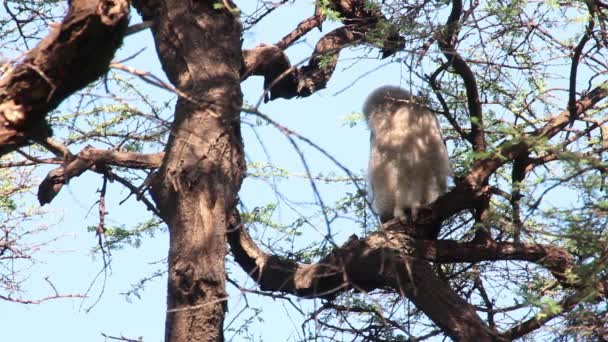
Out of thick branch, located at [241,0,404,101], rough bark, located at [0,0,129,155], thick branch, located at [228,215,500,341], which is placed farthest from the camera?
thick branch, located at [241,0,404,101]

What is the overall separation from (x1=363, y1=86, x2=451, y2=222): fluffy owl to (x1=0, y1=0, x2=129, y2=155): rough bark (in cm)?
324

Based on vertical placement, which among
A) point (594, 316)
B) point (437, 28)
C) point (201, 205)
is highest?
point (437, 28)

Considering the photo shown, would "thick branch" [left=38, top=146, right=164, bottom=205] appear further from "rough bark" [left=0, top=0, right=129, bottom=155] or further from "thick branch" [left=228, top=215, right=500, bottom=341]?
"rough bark" [left=0, top=0, right=129, bottom=155]

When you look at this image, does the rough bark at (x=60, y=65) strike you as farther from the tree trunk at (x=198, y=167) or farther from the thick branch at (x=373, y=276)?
the thick branch at (x=373, y=276)

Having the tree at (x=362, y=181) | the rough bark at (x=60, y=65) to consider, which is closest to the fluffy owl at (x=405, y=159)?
the tree at (x=362, y=181)

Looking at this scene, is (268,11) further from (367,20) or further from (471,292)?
(471,292)

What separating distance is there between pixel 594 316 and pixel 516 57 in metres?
2.25

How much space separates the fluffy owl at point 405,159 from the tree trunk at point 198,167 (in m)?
1.56

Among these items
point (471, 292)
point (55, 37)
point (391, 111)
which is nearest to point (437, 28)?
point (391, 111)

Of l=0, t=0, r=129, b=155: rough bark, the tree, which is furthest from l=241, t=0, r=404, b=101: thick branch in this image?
l=0, t=0, r=129, b=155: rough bark

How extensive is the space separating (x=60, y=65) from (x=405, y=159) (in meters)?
3.58

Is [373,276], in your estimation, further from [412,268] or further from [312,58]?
[312,58]

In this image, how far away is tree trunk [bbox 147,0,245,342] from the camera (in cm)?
414

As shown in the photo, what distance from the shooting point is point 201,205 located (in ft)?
14.2
